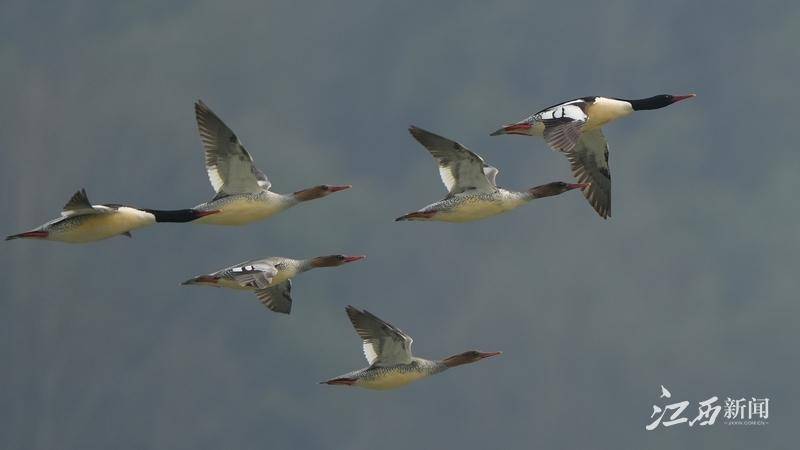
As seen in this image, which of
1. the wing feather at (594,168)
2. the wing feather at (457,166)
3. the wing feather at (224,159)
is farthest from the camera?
the wing feather at (594,168)

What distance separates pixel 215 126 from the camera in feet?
116

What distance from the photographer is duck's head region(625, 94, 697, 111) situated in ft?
126

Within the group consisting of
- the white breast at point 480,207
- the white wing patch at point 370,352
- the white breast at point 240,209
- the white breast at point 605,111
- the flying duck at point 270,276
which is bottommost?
the white wing patch at point 370,352

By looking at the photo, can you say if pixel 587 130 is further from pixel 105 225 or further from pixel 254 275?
pixel 105 225

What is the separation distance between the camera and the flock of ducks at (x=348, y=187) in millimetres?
34219

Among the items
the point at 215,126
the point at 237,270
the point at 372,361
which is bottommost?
the point at 372,361

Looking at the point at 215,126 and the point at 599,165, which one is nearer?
the point at 215,126

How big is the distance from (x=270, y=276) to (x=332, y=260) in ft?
8.37

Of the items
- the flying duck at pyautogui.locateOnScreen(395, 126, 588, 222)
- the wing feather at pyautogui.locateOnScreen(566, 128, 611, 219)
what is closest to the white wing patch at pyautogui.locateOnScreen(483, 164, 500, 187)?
the flying duck at pyautogui.locateOnScreen(395, 126, 588, 222)

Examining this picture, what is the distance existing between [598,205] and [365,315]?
7670 millimetres

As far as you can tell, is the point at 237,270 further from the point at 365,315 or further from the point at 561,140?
the point at 561,140

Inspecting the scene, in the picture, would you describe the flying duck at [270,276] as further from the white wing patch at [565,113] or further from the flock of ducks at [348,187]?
the white wing patch at [565,113]

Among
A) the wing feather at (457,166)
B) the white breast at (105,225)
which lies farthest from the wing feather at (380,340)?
the white breast at (105,225)

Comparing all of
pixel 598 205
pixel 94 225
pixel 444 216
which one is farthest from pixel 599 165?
pixel 94 225
